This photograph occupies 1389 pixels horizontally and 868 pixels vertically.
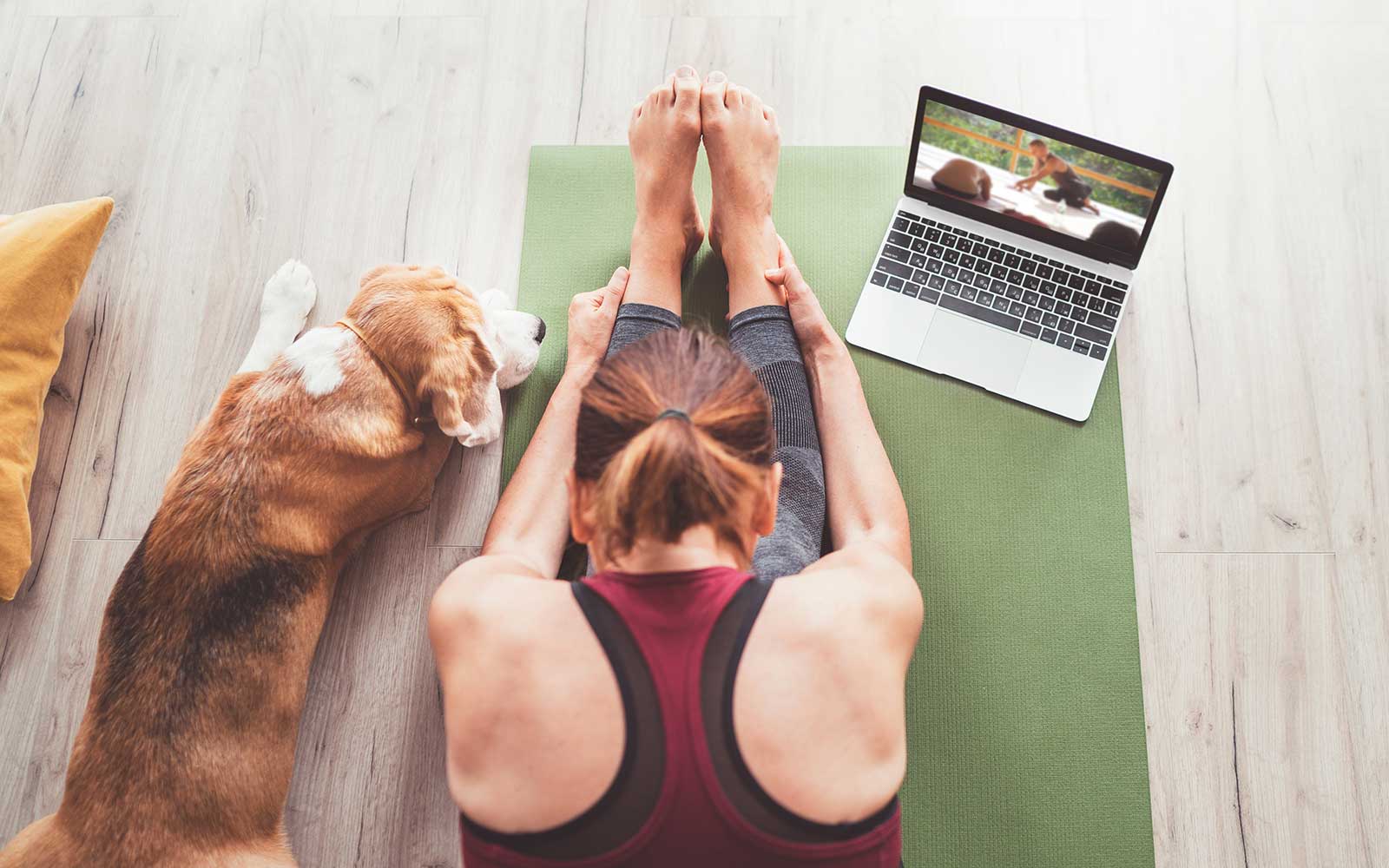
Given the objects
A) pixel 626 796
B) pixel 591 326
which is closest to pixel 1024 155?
pixel 591 326

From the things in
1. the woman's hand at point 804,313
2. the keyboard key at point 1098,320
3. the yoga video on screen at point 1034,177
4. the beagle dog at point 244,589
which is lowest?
the beagle dog at point 244,589

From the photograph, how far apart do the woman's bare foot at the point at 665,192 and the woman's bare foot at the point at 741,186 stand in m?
0.04

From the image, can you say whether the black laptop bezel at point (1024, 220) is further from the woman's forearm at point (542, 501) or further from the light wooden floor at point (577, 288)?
the woman's forearm at point (542, 501)

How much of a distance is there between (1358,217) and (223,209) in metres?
2.49

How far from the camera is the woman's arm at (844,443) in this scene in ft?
4.85

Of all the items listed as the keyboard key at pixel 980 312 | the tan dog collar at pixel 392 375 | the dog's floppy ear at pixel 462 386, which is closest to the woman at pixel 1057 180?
the keyboard key at pixel 980 312

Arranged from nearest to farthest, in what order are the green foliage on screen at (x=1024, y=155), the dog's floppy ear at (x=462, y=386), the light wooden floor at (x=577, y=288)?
the dog's floppy ear at (x=462, y=386) → the green foliage on screen at (x=1024, y=155) → the light wooden floor at (x=577, y=288)

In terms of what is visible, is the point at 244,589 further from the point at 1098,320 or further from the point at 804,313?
the point at 1098,320

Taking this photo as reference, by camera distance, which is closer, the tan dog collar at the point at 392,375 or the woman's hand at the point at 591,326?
the tan dog collar at the point at 392,375

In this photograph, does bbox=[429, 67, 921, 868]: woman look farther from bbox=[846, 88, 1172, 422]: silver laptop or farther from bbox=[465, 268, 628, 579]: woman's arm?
bbox=[846, 88, 1172, 422]: silver laptop

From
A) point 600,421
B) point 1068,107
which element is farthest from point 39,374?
point 1068,107

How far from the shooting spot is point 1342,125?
6.29 feet

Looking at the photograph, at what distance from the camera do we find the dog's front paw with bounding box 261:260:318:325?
1.80 metres

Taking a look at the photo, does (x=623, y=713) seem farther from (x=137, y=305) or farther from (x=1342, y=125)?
(x=1342, y=125)
